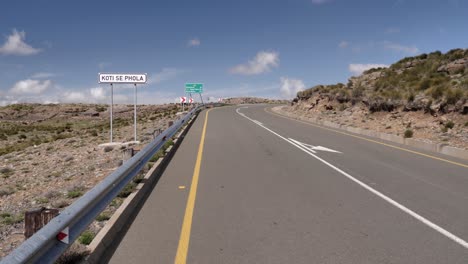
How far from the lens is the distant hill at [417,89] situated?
21703 millimetres

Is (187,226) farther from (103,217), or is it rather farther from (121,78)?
(121,78)

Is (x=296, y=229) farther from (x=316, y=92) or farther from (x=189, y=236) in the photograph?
(x=316, y=92)

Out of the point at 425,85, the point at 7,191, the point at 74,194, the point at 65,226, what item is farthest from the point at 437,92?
the point at 65,226

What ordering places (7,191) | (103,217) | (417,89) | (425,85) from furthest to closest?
1. (425,85)
2. (417,89)
3. (7,191)
4. (103,217)

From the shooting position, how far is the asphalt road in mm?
4727

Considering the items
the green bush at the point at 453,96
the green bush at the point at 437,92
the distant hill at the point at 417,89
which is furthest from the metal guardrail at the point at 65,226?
the green bush at the point at 437,92

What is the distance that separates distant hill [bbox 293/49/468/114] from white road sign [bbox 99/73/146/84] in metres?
16.4

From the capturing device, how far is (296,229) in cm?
555

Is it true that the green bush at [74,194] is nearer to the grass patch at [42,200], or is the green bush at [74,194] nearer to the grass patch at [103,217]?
the grass patch at [42,200]

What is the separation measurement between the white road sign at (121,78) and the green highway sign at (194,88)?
42701mm

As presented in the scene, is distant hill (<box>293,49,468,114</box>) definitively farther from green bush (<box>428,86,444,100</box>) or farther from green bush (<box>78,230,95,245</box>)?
green bush (<box>78,230,95,245</box>)

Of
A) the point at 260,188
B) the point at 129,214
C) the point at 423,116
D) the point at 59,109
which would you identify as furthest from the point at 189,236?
the point at 59,109

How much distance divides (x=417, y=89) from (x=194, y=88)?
125ft

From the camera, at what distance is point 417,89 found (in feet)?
A: 87.8
